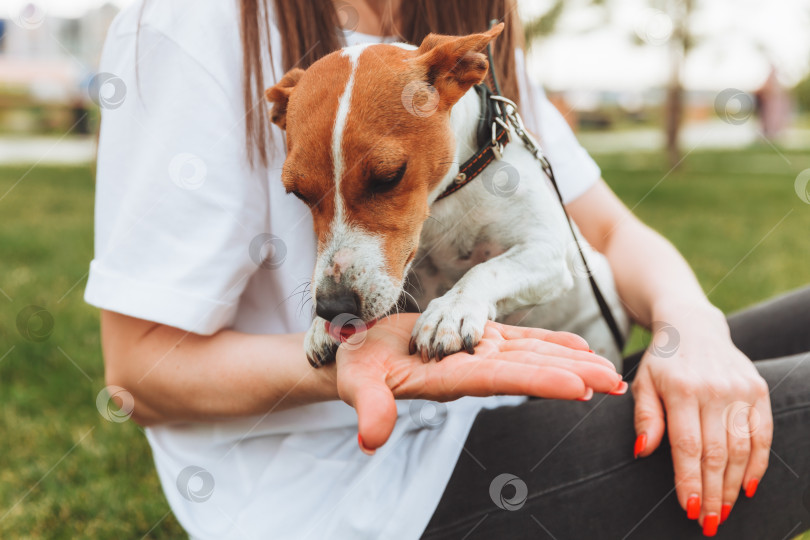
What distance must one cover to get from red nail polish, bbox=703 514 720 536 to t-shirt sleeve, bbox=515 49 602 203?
1.10 meters

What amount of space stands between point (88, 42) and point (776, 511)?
66.0 ft

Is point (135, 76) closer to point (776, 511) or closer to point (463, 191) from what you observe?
point (463, 191)

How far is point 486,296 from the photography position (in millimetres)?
1623

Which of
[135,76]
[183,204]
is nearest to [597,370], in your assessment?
[183,204]

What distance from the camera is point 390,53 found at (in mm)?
1679

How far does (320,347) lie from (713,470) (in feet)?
3.07

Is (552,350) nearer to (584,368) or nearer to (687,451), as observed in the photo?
(584,368)

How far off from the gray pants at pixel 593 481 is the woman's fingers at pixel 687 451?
44 mm
